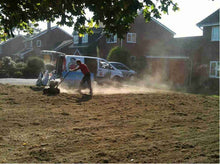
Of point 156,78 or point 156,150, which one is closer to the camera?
point 156,150

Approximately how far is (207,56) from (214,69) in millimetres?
1385

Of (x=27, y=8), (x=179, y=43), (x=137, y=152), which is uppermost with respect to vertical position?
(x=179, y=43)

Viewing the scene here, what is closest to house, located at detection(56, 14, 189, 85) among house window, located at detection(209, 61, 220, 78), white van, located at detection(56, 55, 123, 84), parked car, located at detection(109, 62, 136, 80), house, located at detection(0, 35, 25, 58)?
house window, located at detection(209, 61, 220, 78)

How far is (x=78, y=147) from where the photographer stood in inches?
184

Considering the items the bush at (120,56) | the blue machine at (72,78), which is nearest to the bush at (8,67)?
the bush at (120,56)

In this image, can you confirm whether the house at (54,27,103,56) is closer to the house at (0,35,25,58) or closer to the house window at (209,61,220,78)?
the house window at (209,61,220,78)

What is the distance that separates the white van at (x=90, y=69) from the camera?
1377 centimetres

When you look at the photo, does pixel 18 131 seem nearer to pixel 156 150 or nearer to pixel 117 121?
pixel 117 121

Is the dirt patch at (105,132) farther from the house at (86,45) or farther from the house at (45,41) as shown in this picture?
the house at (45,41)

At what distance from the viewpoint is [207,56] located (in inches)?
864

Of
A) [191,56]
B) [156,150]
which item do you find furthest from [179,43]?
[156,150]


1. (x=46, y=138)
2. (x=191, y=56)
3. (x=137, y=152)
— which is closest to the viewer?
(x=137, y=152)

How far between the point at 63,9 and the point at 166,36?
29.9m

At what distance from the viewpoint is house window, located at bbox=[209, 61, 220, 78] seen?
2097 cm
